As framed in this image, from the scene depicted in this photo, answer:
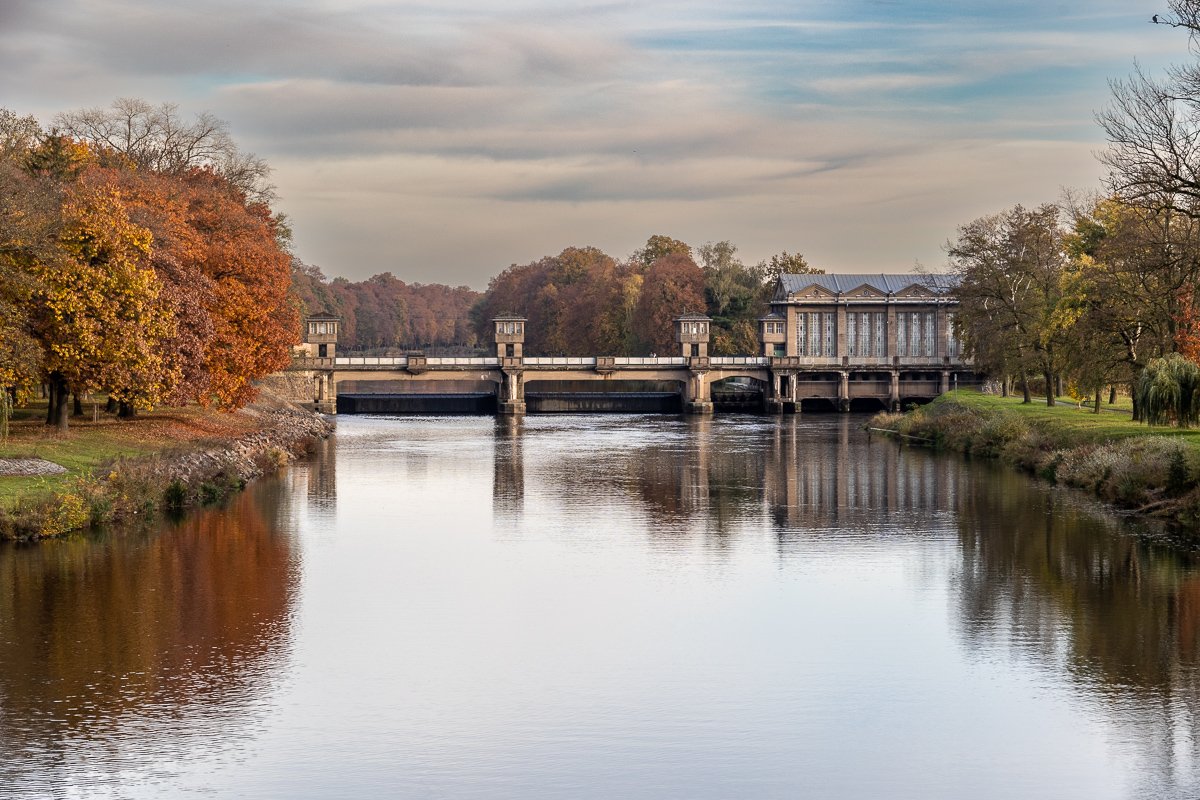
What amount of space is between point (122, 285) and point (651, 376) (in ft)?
216

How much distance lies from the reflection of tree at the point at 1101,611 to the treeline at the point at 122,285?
2488cm

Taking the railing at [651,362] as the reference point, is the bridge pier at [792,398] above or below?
below

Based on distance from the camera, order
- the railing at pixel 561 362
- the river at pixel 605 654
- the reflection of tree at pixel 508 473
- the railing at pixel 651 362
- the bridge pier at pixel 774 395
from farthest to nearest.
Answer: the bridge pier at pixel 774 395
the railing at pixel 651 362
the railing at pixel 561 362
the reflection of tree at pixel 508 473
the river at pixel 605 654

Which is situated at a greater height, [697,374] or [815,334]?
[815,334]

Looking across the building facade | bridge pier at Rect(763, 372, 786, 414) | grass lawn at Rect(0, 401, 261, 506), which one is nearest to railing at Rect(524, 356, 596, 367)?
bridge pier at Rect(763, 372, 786, 414)

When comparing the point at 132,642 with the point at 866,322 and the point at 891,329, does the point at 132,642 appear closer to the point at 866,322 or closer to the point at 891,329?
the point at 866,322

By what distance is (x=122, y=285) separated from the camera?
135 ft

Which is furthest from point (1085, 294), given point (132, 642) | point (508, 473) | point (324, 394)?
point (324, 394)

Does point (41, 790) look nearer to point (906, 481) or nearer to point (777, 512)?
point (777, 512)

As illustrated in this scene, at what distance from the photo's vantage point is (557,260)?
529ft

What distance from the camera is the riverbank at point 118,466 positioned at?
33.3 metres

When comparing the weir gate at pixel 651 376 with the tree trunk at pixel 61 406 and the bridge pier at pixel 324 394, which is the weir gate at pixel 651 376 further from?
the tree trunk at pixel 61 406

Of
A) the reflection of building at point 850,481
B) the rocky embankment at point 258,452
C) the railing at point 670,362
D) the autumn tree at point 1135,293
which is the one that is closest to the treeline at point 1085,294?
the autumn tree at point 1135,293

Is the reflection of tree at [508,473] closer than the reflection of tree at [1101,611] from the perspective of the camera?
No
